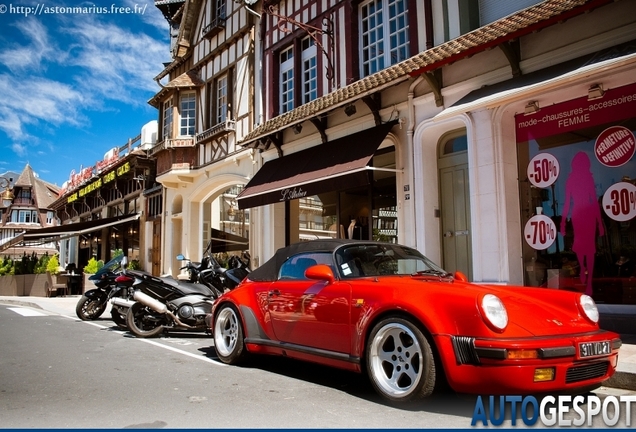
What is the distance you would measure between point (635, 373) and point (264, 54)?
43.4 ft

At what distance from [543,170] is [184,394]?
265 inches

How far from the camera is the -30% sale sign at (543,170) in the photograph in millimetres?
8559

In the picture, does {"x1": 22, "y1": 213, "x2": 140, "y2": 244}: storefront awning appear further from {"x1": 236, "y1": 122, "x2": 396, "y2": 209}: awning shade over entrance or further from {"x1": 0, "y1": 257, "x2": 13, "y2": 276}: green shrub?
{"x1": 236, "y1": 122, "x2": 396, "y2": 209}: awning shade over entrance

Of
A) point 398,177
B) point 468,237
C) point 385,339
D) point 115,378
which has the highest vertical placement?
point 398,177

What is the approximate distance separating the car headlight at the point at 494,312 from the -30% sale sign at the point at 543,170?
5368 mm

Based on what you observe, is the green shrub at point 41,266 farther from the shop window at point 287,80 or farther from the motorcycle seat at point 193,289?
the motorcycle seat at point 193,289

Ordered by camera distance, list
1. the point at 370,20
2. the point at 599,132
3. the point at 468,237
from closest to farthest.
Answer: the point at 599,132
the point at 468,237
the point at 370,20

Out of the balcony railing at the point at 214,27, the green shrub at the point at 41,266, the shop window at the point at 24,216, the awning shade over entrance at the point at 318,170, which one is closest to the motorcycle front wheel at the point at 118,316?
the awning shade over entrance at the point at 318,170

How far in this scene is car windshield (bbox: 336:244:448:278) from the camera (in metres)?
5.04

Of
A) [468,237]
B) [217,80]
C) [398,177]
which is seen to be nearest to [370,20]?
[398,177]

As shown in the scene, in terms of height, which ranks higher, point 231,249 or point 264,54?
point 264,54

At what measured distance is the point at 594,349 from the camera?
3918 mm

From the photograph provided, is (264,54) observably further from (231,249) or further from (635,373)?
(635,373)

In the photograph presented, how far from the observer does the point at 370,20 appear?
12344 mm
